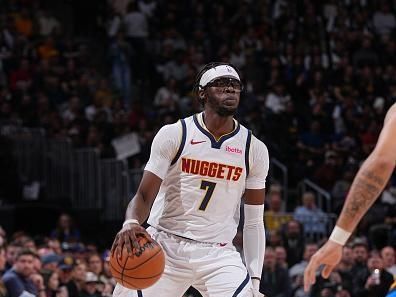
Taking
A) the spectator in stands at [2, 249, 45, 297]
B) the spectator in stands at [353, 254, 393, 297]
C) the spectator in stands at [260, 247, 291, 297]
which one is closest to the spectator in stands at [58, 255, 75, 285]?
the spectator in stands at [2, 249, 45, 297]

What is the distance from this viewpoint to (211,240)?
7699 millimetres

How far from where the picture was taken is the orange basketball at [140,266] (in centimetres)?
707

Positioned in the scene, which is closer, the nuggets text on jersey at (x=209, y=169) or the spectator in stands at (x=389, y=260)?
the nuggets text on jersey at (x=209, y=169)

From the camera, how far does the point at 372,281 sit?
13.1 metres

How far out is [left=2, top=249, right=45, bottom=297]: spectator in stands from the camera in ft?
38.6

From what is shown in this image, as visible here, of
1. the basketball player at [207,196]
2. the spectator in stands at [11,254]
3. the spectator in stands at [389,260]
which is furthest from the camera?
the spectator in stands at [389,260]

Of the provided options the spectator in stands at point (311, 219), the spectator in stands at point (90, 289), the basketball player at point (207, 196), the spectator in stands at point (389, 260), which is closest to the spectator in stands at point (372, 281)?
the spectator in stands at point (389, 260)

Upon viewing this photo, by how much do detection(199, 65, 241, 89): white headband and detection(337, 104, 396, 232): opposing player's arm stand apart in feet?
10.0

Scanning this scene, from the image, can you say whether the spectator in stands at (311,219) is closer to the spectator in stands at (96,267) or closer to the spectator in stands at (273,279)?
the spectator in stands at (273,279)

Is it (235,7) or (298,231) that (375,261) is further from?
(235,7)

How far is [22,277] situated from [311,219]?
20.3ft

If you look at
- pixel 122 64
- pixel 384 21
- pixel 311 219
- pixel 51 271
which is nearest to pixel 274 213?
pixel 311 219

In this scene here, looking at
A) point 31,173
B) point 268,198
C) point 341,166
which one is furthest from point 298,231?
point 31,173

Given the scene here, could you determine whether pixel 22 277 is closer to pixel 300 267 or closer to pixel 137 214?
pixel 300 267
